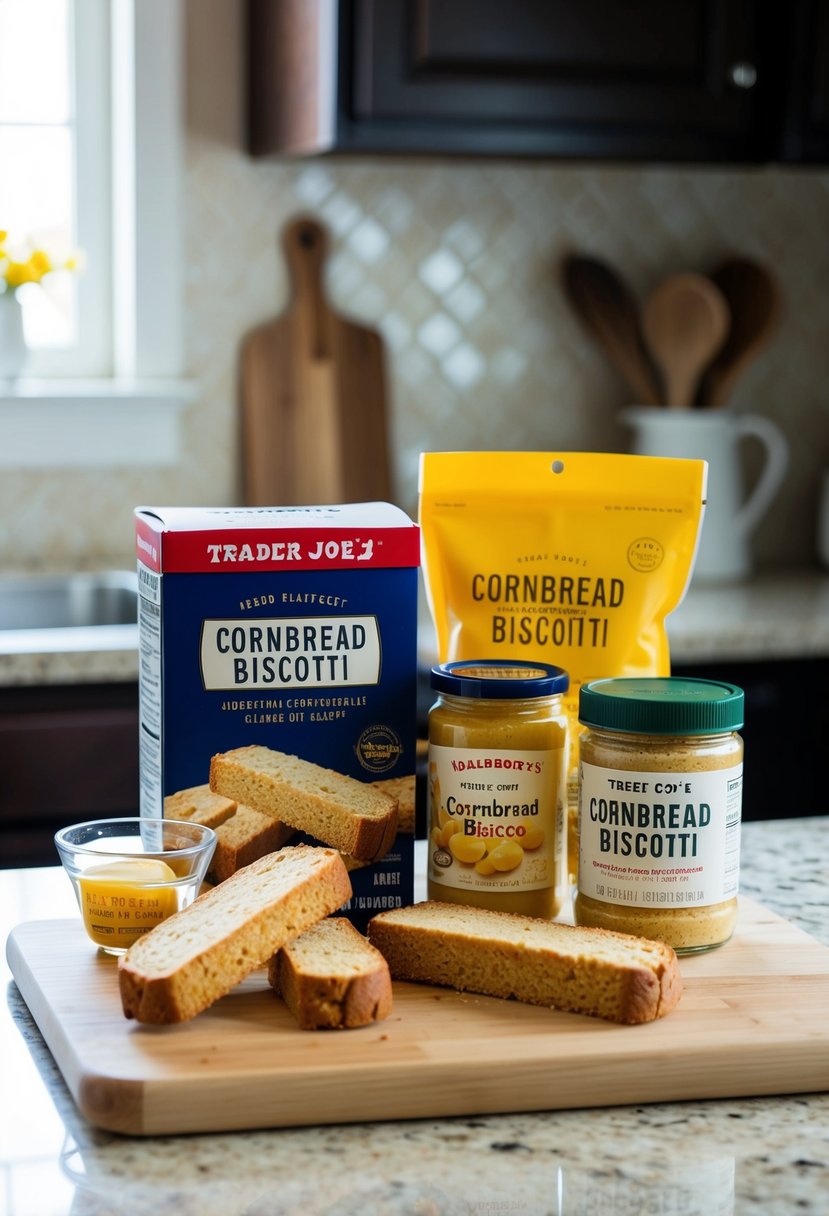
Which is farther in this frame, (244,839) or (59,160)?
(59,160)

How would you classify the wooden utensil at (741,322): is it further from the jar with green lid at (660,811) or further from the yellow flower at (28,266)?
the jar with green lid at (660,811)

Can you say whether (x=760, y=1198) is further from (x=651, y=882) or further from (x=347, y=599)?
(x=347, y=599)

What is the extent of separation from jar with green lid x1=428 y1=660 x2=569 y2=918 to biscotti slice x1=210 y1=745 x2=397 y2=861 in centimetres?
4

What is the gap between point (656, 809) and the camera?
92 centimetres

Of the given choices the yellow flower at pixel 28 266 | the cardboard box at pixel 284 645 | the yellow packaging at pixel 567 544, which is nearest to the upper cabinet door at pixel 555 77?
the yellow flower at pixel 28 266

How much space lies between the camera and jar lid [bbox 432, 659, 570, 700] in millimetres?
972

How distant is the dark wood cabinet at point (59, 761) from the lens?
196 centimetres

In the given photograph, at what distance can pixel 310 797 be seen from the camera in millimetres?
980

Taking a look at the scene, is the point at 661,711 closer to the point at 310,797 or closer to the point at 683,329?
the point at 310,797

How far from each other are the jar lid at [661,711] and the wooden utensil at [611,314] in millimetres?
1858

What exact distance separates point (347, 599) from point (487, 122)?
1.47 m

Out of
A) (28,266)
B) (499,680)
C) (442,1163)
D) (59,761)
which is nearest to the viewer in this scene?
(442,1163)

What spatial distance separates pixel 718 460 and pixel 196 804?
187cm

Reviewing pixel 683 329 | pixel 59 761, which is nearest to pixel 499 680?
pixel 59 761
